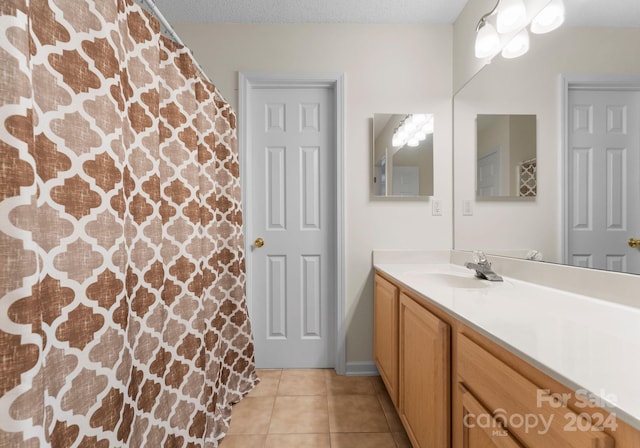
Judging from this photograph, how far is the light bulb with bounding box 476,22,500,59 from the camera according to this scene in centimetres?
143

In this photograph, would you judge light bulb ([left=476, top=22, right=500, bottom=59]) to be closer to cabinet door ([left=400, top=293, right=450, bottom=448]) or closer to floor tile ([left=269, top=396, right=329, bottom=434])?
cabinet door ([left=400, top=293, right=450, bottom=448])

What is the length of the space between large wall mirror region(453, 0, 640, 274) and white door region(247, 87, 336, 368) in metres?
1.13

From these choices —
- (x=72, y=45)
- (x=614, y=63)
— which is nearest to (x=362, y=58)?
(x=614, y=63)

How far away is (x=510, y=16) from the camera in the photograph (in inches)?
51.3

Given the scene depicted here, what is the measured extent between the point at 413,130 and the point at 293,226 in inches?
43.5

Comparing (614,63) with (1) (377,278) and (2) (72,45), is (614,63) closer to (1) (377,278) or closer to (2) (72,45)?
(1) (377,278)

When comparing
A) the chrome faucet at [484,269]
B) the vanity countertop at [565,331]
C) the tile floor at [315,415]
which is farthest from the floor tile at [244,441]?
the chrome faucet at [484,269]

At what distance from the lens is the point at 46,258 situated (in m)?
0.58

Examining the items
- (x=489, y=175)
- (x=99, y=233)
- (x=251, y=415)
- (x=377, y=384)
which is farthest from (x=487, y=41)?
(x=251, y=415)

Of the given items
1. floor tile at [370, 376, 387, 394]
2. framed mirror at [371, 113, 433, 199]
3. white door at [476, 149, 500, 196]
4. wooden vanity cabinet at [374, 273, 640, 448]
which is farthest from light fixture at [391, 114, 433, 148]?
floor tile at [370, 376, 387, 394]

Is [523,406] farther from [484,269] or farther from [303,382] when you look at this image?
[303,382]

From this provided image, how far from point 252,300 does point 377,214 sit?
1.12 meters

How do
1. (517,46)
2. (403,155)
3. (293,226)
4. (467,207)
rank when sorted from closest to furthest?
(517,46), (467,207), (403,155), (293,226)

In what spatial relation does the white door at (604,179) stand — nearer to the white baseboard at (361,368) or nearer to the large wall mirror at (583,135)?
the large wall mirror at (583,135)
